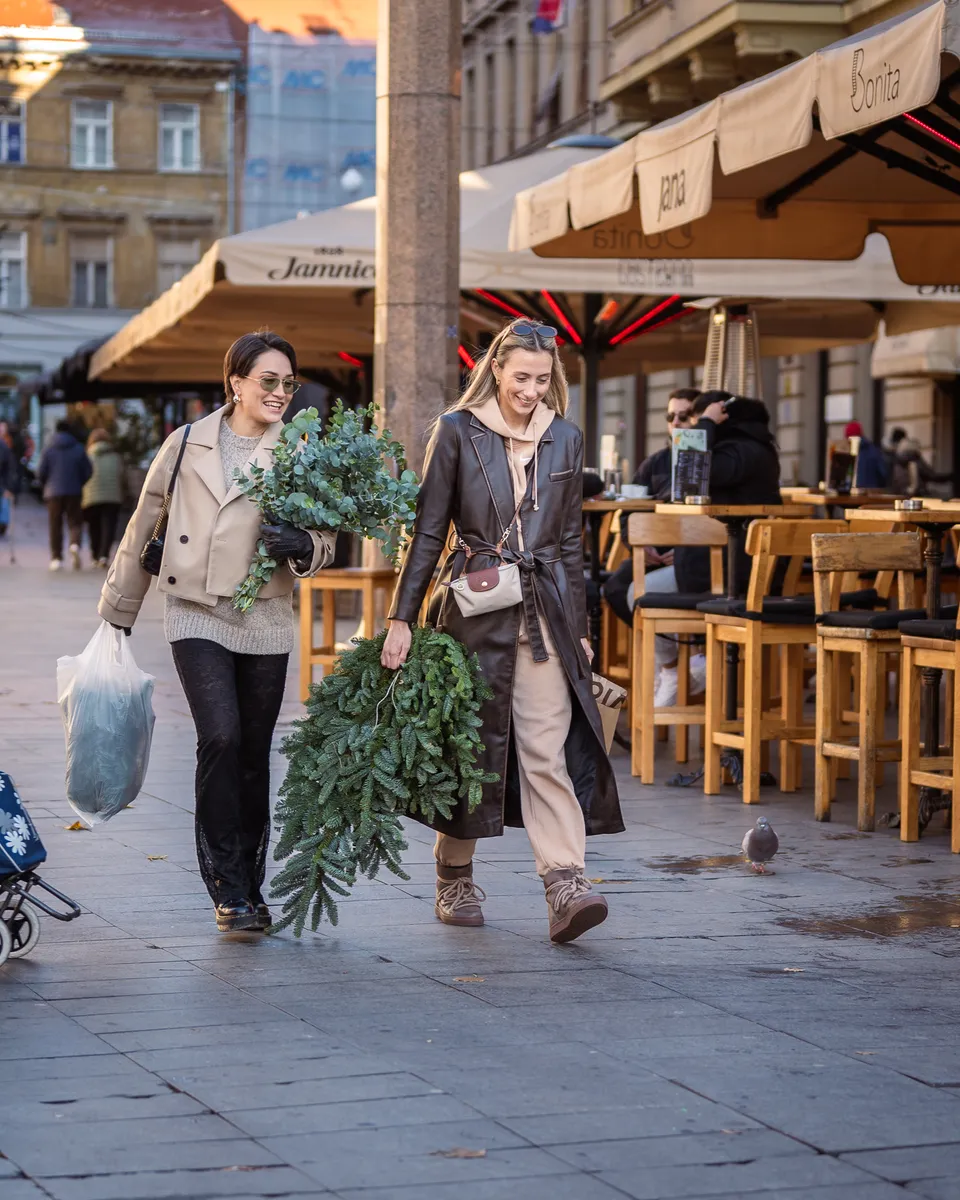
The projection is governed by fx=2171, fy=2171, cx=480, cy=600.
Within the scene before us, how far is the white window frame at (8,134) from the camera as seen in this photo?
61.3 m

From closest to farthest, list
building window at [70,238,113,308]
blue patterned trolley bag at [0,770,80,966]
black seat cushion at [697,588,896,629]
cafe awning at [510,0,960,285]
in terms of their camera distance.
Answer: blue patterned trolley bag at [0,770,80,966] → cafe awning at [510,0,960,285] → black seat cushion at [697,588,896,629] → building window at [70,238,113,308]

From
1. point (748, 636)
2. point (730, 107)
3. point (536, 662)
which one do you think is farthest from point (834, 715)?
point (536, 662)

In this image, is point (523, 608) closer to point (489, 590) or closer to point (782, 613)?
point (489, 590)

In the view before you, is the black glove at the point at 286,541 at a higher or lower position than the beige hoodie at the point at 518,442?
lower

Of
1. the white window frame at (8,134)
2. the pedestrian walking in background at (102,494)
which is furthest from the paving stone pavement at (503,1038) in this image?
the white window frame at (8,134)

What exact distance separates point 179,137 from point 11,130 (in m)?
4.75

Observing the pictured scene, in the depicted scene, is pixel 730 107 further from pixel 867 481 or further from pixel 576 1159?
pixel 867 481

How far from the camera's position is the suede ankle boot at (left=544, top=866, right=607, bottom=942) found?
6113 millimetres

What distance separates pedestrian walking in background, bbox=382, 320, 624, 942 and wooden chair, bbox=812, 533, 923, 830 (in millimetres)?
2380

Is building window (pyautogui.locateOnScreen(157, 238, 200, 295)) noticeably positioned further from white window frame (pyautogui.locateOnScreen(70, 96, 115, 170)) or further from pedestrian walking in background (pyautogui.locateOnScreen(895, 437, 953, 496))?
pedestrian walking in background (pyautogui.locateOnScreen(895, 437, 953, 496))

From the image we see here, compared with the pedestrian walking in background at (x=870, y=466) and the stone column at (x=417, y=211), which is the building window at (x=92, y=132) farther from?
the stone column at (x=417, y=211)

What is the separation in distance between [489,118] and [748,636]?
38.0 meters

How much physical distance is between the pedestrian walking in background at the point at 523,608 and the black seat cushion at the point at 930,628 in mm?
2054

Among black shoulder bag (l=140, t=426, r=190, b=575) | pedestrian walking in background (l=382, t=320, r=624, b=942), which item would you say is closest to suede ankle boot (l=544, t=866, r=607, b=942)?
pedestrian walking in background (l=382, t=320, r=624, b=942)
